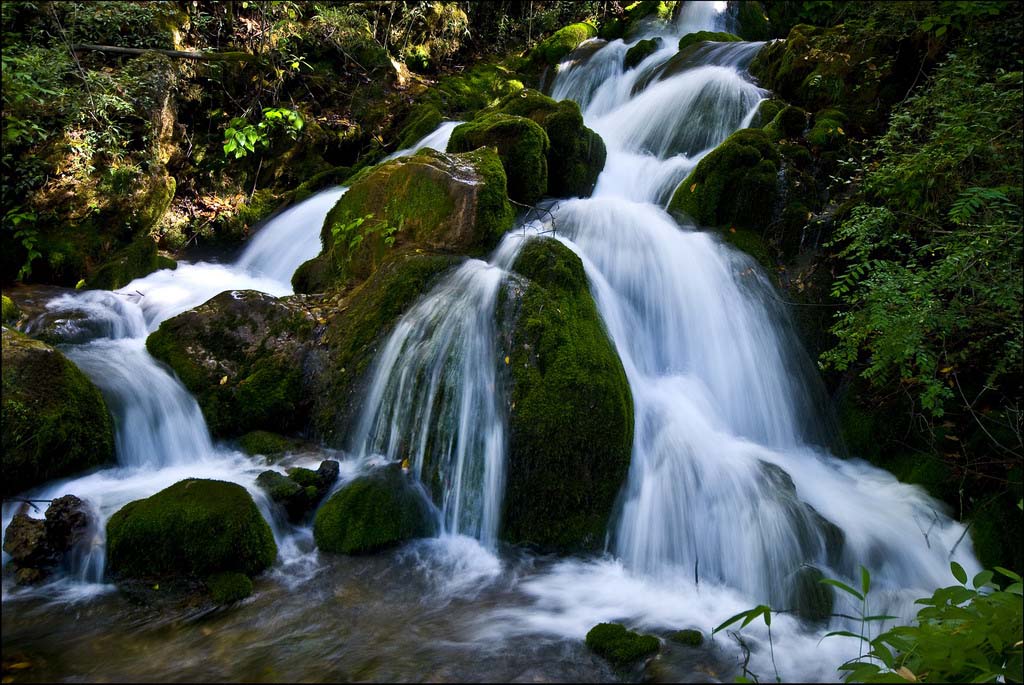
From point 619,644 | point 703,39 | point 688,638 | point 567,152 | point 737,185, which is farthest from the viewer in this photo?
point 703,39

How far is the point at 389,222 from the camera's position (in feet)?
21.3

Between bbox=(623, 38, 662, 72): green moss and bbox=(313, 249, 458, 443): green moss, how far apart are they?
31.0 ft

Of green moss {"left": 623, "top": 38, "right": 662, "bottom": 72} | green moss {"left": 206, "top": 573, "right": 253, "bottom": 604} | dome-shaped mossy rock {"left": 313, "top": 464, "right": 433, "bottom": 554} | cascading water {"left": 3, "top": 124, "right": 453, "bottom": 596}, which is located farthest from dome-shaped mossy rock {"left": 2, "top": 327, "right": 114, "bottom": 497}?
green moss {"left": 623, "top": 38, "right": 662, "bottom": 72}

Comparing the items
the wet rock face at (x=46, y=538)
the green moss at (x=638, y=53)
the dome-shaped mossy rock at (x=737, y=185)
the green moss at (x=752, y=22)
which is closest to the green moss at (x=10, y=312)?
the wet rock face at (x=46, y=538)

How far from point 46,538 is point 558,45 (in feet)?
48.6

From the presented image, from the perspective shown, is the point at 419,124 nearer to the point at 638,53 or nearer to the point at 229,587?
the point at 638,53

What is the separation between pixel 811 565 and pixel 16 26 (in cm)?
1102

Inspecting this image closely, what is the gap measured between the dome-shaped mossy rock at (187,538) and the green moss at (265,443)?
3.87ft

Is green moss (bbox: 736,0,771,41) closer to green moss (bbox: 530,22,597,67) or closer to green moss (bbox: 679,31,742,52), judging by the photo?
green moss (bbox: 679,31,742,52)

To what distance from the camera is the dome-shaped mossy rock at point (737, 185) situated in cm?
741

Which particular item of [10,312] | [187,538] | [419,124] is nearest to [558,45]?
[419,124]

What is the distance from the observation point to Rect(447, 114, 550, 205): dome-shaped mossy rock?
7723 mm

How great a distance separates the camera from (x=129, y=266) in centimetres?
801

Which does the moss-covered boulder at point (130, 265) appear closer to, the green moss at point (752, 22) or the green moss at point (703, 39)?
the green moss at point (703, 39)
